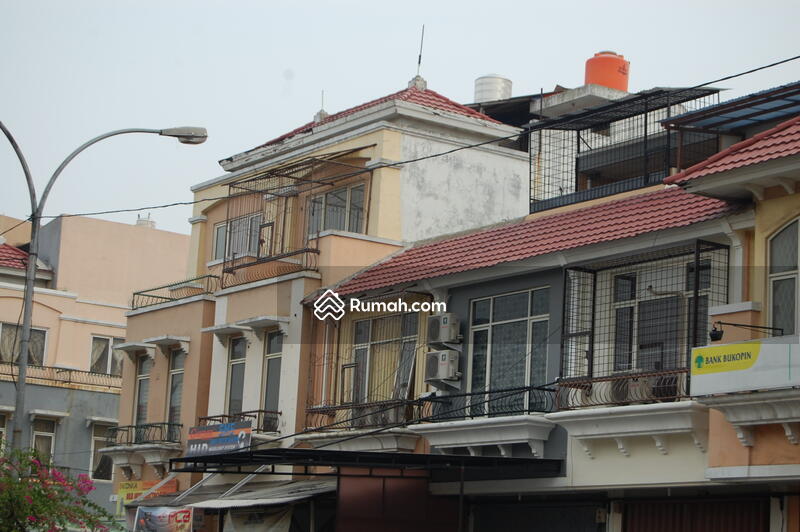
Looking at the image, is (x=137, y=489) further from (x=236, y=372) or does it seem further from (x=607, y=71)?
(x=607, y=71)

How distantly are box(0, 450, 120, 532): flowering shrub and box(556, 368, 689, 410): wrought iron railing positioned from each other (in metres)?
7.16

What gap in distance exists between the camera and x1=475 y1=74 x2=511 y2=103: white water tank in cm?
3741

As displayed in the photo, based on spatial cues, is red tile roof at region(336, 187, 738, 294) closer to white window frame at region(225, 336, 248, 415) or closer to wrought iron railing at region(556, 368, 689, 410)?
wrought iron railing at region(556, 368, 689, 410)

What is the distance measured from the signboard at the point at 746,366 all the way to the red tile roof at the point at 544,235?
2556mm

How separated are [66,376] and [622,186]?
81.0 ft

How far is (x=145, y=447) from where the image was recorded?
1266 inches

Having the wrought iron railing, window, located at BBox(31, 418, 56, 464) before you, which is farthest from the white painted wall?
window, located at BBox(31, 418, 56, 464)

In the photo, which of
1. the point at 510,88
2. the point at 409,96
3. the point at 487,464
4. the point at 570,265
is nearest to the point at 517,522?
the point at 487,464

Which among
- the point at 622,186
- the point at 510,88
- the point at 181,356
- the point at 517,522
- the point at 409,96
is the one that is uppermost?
the point at 510,88

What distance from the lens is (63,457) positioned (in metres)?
43.0

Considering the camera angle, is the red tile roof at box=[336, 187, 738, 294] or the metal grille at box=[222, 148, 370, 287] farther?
the metal grille at box=[222, 148, 370, 287]

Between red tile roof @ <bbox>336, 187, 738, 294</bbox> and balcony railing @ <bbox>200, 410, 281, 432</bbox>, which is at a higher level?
red tile roof @ <bbox>336, 187, 738, 294</bbox>

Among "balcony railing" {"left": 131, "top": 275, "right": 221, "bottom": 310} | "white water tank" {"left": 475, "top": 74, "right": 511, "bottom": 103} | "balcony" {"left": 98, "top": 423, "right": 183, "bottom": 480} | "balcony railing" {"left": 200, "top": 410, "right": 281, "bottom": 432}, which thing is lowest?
"balcony" {"left": 98, "top": 423, "right": 183, "bottom": 480}

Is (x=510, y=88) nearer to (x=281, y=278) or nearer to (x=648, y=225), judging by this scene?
(x=281, y=278)
